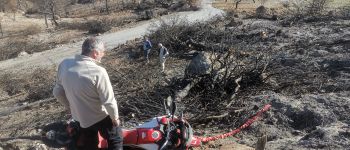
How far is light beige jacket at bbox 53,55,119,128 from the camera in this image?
195 inches

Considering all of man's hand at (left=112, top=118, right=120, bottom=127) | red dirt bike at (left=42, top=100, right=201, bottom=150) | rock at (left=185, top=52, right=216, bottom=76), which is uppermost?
man's hand at (left=112, top=118, right=120, bottom=127)

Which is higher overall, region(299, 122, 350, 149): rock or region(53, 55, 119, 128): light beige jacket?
region(53, 55, 119, 128): light beige jacket

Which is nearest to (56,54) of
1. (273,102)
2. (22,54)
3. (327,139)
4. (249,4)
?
(22,54)

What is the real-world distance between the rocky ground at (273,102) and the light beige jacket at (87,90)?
8.88 feet

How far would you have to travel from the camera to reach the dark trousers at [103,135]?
17.5 ft

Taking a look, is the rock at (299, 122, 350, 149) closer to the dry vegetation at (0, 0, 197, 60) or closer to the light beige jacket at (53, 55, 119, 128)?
the light beige jacket at (53, 55, 119, 128)

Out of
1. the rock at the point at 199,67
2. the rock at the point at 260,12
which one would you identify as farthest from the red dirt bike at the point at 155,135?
the rock at the point at 260,12

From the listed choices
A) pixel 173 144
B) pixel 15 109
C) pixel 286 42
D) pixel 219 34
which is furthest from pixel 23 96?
pixel 173 144

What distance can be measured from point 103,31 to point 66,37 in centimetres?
241

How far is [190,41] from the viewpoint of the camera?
1862 centimetres

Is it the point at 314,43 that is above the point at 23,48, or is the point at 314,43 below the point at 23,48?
above

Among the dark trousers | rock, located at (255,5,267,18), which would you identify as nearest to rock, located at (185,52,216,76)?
the dark trousers

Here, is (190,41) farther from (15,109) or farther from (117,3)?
(117,3)

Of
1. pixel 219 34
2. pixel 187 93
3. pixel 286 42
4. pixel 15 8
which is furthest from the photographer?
pixel 15 8
